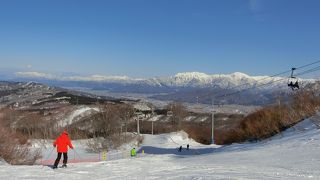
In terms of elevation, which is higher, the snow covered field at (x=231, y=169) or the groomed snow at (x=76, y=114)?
the groomed snow at (x=76, y=114)

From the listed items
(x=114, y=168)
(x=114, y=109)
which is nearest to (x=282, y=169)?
(x=114, y=168)

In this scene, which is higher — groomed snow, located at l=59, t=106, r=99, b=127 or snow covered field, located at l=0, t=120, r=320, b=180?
groomed snow, located at l=59, t=106, r=99, b=127

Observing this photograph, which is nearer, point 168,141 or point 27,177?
point 27,177

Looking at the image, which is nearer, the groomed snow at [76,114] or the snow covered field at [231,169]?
the snow covered field at [231,169]

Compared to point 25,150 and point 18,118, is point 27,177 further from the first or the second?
point 18,118

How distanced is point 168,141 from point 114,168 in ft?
202

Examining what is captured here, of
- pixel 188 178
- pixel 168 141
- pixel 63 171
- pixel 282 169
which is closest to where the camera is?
pixel 188 178

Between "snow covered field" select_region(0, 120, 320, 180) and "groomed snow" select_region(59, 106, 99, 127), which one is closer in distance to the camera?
"snow covered field" select_region(0, 120, 320, 180)

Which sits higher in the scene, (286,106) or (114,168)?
(286,106)

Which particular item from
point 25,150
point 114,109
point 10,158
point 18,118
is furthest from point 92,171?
point 18,118

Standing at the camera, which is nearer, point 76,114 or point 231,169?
point 231,169

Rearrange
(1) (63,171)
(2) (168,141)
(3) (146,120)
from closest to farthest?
(1) (63,171)
(2) (168,141)
(3) (146,120)

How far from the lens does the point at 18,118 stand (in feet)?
393

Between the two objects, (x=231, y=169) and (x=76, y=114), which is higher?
(x=76, y=114)
